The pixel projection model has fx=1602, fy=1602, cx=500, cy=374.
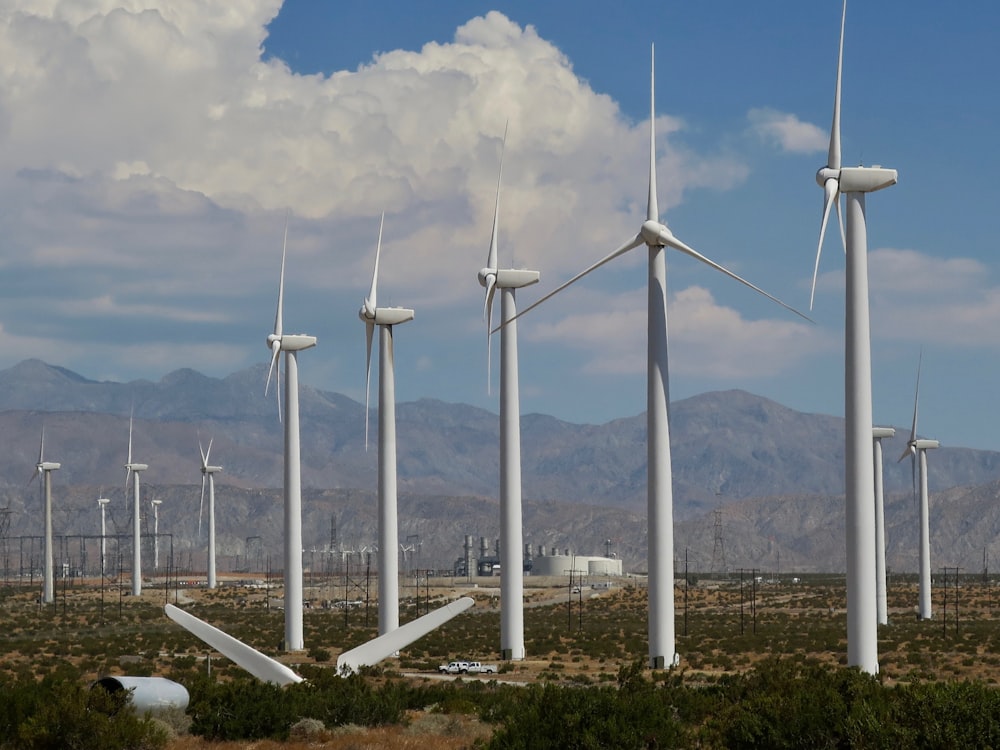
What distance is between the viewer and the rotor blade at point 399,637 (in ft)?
144

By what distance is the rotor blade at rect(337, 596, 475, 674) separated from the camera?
1734 inches

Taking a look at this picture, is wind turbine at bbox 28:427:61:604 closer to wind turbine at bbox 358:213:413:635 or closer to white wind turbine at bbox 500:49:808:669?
wind turbine at bbox 358:213:413:635

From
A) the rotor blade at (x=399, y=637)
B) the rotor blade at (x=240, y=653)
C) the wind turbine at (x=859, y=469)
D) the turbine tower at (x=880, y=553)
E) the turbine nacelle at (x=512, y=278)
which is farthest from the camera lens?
the turbine tower at (x=880, y=553)

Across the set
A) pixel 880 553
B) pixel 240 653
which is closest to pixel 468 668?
pixel 240 653

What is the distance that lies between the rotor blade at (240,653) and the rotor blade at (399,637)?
96.0 inches

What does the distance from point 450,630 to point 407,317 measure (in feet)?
113

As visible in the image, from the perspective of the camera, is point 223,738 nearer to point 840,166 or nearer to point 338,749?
point 338,749

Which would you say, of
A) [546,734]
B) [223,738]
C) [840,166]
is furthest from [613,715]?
[840,166]

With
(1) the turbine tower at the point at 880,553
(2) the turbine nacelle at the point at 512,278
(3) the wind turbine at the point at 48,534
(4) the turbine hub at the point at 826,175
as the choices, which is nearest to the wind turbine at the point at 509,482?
(2) the turbine nacelle at the point at 512,278

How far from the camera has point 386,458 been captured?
7700 centimetres

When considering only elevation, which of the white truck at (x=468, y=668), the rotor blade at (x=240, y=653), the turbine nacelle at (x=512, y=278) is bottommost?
the white truck at (x=468, y=668)

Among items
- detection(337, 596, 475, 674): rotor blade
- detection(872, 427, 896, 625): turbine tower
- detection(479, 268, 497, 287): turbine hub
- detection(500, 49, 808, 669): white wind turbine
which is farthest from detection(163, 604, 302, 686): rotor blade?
detection(872, 427, 896, 625): turbine tower

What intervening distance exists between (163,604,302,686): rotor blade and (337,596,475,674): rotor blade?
8.00 feet

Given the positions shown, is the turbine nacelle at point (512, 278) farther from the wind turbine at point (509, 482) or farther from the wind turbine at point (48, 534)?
the wind turbine at point (48, 534)
